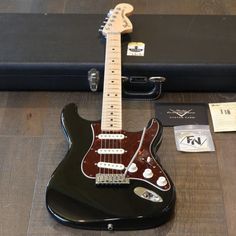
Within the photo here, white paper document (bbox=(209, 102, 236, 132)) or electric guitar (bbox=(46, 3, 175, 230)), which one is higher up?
electric guitar (bbox=(46, 3, 175, 230))

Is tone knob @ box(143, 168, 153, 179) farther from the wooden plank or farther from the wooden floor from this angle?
the wooden plank

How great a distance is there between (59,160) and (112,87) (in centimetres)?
24

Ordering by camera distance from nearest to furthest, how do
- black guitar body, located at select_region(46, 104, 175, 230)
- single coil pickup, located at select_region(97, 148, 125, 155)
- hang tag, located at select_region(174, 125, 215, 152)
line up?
black guitar body, located at select_region(46, 104, 175, 230) < single coil pickup, located at select_region(97, 148, 125, 155) < hang tag, located at select_region(174, 125, 215, 152)

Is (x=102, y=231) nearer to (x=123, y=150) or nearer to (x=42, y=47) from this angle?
(x=123, y=150)

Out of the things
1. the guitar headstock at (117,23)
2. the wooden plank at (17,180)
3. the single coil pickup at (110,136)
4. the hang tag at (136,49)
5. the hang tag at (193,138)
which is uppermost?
the guitar headstock at (117,23)

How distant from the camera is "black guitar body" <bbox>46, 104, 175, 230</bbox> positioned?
898 mm

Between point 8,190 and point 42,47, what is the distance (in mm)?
428

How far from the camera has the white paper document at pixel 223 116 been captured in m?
1.16

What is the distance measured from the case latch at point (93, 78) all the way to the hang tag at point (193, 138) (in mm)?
260

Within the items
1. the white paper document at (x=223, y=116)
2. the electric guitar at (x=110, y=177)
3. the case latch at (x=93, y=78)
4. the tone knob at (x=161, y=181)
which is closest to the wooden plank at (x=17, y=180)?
the electric guitar at (x=110, y=177)

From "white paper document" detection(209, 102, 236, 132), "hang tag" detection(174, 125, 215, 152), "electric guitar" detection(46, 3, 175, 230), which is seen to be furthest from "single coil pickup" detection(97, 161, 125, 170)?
"white paper document" detection(209, 102, 236, 132)

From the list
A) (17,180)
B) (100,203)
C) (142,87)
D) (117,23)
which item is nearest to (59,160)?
(17,180)

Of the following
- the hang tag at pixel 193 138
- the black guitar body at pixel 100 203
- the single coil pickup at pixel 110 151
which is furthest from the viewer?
the hang tag at pixel 193 138

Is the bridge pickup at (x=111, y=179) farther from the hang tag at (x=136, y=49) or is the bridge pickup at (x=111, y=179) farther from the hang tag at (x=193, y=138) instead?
the hang tag at (x=136, y=49)
